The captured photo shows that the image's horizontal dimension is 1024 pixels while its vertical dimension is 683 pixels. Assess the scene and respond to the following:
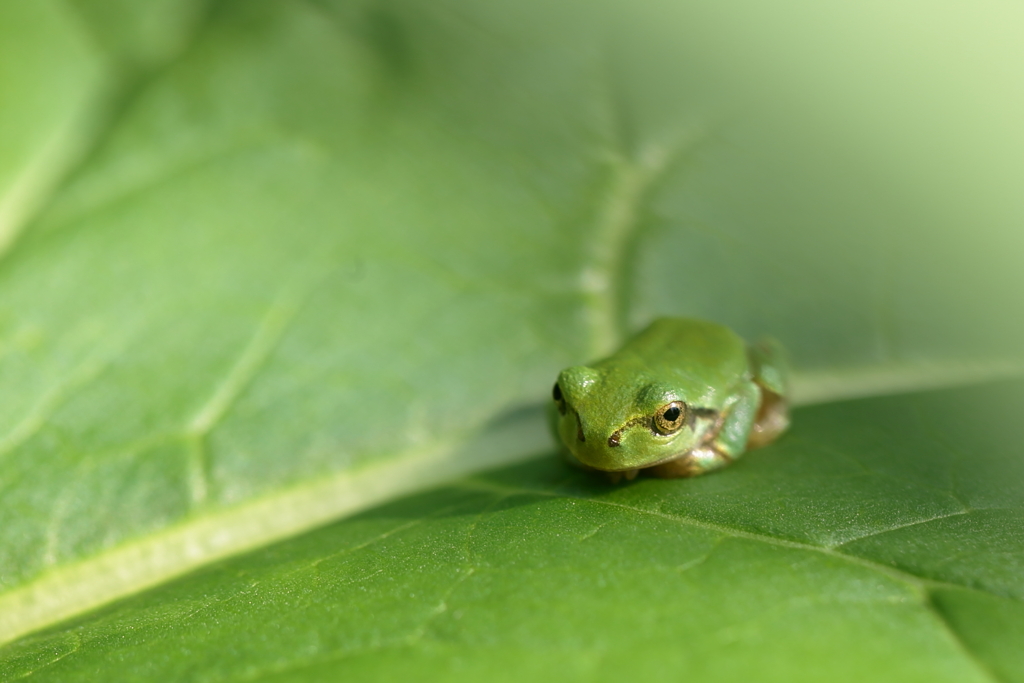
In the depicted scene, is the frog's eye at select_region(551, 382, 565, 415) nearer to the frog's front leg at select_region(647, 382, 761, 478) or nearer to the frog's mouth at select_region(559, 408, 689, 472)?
the frog's mouth at select_region(559, 408, 689, 472)

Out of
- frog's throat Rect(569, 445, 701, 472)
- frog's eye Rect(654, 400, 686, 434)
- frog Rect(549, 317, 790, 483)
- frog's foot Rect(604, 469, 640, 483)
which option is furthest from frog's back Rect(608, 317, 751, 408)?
frog's foot Rect(604, 469, 640, 483)

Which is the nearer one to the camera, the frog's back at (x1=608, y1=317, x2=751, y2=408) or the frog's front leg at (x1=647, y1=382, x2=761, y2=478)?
the frog's front leg at (x1=647, y1=382, x2=761, y2=478)

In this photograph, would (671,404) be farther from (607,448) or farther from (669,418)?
(607,448)

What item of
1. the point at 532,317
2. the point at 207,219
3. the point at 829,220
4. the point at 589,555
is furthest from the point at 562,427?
the point at 207,219

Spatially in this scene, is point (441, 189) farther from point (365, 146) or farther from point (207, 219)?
point (207, 219)

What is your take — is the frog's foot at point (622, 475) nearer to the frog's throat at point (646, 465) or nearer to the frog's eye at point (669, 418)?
the frog's throat at point (646, 465)

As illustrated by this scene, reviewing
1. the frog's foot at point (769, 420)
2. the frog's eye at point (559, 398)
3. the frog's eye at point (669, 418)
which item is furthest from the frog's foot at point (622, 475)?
the frog's foot at point (769, 420)

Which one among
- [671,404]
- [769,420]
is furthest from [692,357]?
[769,420]
